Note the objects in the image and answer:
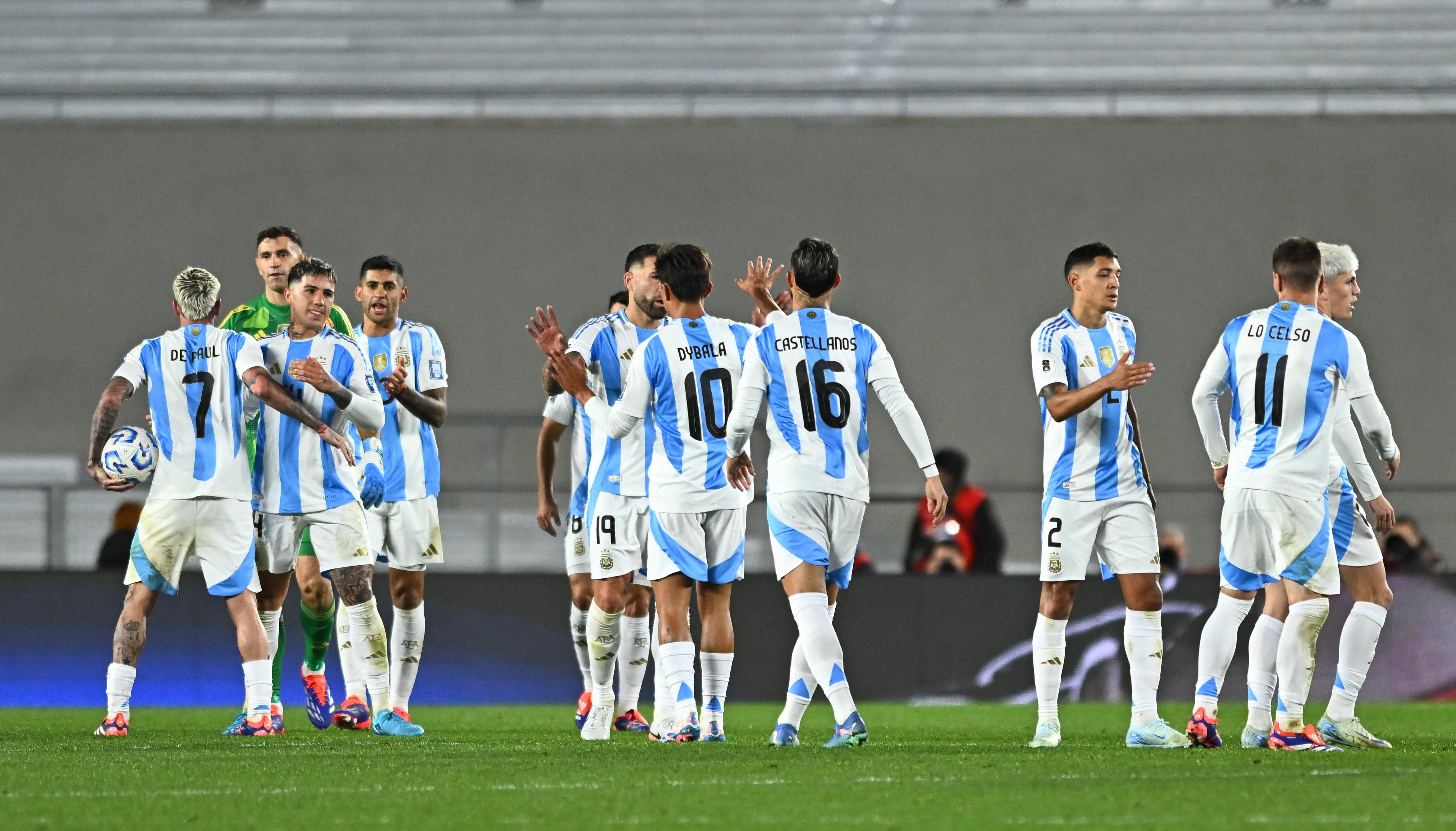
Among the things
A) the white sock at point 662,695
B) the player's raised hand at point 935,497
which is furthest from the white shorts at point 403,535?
the player's raised hand at point 935,497

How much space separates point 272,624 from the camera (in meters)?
8.46

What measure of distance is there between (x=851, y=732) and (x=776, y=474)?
3.33 ft

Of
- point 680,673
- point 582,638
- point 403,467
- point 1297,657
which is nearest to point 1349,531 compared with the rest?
point 1297,657

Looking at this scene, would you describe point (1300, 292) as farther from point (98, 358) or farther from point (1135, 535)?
point (98, 358)

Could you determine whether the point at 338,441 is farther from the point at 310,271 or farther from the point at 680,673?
the point at 680,673

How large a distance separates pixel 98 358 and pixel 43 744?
10.5 meters

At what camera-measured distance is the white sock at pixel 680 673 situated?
694 cm

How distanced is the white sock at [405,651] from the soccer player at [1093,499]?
310 centimetres

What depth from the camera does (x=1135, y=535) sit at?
261 inches

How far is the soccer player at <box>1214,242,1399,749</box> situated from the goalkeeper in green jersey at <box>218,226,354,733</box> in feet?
13.9

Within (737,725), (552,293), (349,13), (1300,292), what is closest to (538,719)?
(737,725)

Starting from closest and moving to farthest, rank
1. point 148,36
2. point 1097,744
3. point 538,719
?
point 1097,744, point 538,719, point 148,36

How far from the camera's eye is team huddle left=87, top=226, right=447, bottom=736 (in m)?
7.33

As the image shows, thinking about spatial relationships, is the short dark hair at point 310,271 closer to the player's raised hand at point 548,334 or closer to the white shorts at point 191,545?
the white shorts at point 191,545
